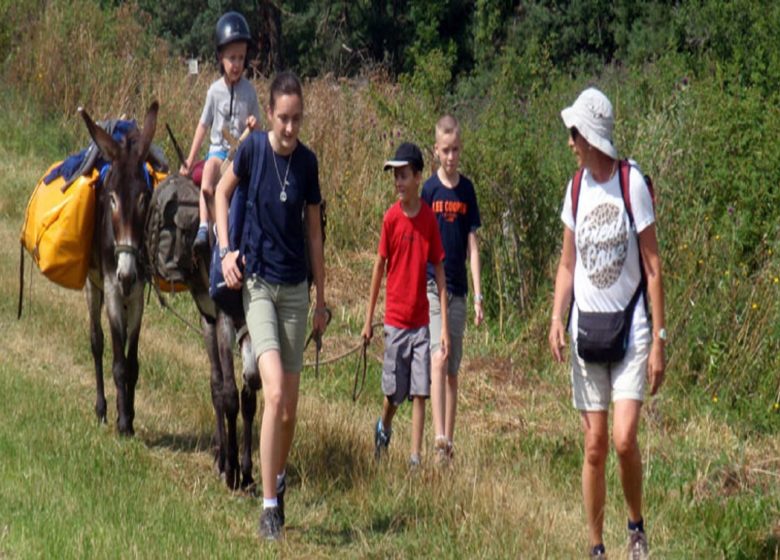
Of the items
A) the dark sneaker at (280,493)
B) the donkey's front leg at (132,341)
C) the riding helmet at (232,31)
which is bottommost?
the dark sneaker at (280,493)

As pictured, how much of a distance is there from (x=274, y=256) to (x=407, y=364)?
74.7 inches

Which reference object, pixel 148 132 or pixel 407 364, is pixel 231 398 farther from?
pixel 148 132

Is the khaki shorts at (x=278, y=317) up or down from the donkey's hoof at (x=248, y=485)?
up

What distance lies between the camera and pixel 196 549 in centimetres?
697

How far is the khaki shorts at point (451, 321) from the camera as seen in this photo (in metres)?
9.31

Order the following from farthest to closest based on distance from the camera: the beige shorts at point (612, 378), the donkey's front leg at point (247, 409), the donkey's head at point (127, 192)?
the donkey's head at point (127, 192) → the donkey's front leg at point (247, 409) → the beige shorts at point (612, 378)

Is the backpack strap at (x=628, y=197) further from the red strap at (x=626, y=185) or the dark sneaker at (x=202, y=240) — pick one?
the dark sneaker at (x=202, y=240)

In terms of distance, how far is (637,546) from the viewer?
6996mm

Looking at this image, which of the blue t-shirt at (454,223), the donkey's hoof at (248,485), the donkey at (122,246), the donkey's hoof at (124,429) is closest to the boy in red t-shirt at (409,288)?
the blue t-shirt at (454,223)

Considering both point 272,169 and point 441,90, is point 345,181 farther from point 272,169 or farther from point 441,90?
point 272,169

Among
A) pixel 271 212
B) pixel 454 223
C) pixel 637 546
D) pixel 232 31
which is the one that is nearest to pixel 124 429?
pixel 454 223

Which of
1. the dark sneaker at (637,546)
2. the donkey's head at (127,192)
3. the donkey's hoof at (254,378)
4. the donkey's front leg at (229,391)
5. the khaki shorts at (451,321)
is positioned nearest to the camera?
the dark sneaker at (637,546)

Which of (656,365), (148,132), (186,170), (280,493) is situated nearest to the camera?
(656,365)

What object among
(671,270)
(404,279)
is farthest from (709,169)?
(404,279)
